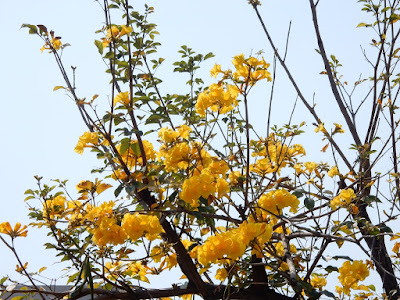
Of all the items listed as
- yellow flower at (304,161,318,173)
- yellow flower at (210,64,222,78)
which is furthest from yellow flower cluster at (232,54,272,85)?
yellow flower at (304,161,318,173)

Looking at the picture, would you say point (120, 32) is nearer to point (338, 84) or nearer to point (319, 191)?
point (319, 191)

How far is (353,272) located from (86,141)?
128 cm

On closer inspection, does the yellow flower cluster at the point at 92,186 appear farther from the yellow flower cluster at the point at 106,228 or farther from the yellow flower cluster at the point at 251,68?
the yellow flower cluster at the point at 251,68

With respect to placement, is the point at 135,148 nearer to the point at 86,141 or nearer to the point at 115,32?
the point at 86,141

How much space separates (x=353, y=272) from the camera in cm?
217

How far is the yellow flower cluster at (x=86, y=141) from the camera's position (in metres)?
1.86

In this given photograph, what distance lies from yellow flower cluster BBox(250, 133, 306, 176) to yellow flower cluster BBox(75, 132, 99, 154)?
665 mm

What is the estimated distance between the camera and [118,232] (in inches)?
63.5

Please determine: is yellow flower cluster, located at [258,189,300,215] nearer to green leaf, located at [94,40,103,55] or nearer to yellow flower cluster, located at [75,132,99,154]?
yellow flower cluster, located at [75,132,99,154]

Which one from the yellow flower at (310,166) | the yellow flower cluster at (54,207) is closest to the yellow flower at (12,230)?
the yellow flower cluster at (54,207)

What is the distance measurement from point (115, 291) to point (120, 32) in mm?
1044

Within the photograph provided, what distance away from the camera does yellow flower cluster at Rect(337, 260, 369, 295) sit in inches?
85.0

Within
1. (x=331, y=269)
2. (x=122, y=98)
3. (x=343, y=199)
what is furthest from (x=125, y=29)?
(x=331, y=269)

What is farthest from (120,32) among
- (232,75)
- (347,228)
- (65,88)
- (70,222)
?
(347,228)
